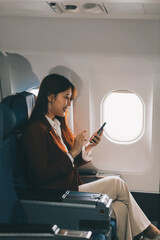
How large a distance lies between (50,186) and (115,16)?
144 cm

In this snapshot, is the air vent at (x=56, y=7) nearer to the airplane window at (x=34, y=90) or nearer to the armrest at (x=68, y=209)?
the airplane window at (x=34, y=90)

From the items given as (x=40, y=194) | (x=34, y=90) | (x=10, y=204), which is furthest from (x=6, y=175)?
(x=34, y=90)

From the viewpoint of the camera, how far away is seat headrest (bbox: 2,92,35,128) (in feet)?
7.62

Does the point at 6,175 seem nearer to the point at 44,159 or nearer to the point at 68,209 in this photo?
the point at 44,159

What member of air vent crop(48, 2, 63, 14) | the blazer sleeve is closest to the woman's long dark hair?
the blazer sleeve

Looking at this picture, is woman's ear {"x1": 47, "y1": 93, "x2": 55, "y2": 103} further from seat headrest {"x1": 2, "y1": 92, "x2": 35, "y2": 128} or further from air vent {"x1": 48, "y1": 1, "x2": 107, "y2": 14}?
air vent {"x1": 48, "y1": 1, "x2": 107, "y2": 14}

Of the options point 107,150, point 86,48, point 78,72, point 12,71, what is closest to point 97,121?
point 107,150

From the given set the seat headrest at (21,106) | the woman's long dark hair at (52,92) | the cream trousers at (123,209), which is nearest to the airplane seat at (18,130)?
the seat headrest at (21,106)

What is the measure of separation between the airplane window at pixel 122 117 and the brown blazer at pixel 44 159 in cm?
60

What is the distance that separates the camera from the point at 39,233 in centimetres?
193

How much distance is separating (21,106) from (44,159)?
0.43 metres

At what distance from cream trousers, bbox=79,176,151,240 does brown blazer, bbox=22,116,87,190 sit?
0.31m

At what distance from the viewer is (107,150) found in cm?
303

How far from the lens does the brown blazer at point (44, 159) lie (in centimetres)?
242
